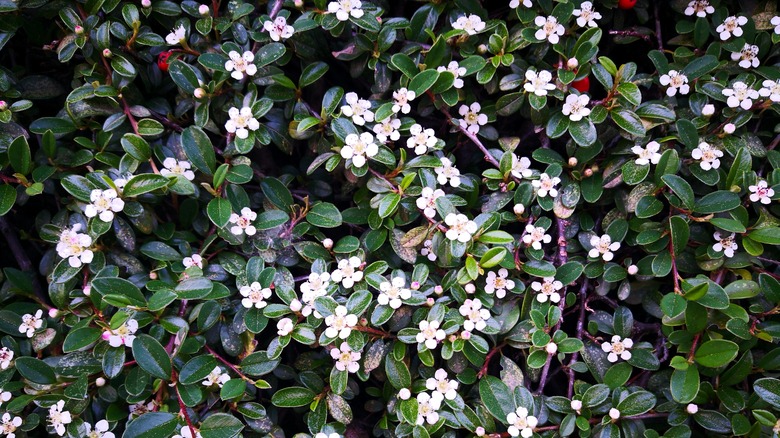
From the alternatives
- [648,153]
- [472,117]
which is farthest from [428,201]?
[648,153]

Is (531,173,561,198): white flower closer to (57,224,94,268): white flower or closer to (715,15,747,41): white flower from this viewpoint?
(715,15,747,41): white flower

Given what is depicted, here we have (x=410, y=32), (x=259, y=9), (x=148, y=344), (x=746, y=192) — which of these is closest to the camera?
(x=148, y=344)

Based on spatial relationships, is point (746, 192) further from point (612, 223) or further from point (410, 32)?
point (410, 32)

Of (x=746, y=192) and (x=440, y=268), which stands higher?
(x=746, y=192)

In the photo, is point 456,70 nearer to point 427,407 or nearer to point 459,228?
point 459,228

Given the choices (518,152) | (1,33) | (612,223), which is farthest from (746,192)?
(1,33)

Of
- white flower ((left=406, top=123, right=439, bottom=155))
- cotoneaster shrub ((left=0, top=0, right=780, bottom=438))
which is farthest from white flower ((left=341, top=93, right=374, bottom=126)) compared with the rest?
white flower ((left=406, top=123, right=439, bottom=155))
